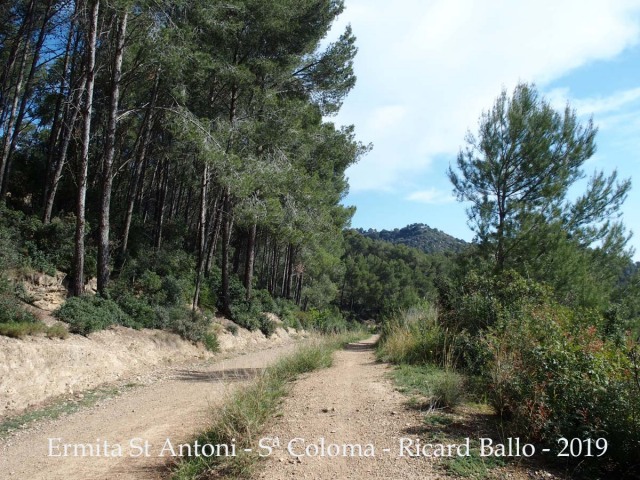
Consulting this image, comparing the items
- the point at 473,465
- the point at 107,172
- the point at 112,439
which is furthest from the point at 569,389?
the point at 107,172

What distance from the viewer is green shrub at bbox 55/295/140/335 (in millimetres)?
8922

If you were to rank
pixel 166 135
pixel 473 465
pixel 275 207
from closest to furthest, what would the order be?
pixel 473 465
pixel 275 207
pixel 166 135

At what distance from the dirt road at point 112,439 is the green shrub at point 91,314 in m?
2.23

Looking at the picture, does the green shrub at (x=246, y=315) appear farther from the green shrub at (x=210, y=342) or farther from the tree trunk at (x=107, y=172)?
the tree trunk at (x=107, y=172)

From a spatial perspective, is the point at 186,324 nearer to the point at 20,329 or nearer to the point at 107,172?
the point at 107,172

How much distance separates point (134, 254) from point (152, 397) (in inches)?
431

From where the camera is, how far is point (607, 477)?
141 inches

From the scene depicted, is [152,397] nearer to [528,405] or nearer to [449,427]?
[449,427]

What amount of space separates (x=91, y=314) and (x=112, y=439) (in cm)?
506

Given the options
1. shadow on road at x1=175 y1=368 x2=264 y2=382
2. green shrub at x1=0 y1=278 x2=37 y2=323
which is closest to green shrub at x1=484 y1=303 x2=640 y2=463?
shadow on road at x1=175 y1=368 x2=264 y2=382

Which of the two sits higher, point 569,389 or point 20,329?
point 569,389

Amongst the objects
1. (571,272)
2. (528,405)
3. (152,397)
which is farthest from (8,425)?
(571,272)

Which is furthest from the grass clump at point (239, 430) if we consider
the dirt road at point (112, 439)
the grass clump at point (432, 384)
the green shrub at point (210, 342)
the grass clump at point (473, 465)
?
the green shrub at point (210, 342)

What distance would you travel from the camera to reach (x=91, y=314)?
377 inches
